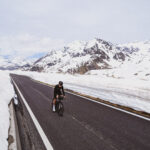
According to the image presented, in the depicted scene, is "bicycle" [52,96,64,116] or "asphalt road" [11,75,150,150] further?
"bicycle" [52,96,64,116]

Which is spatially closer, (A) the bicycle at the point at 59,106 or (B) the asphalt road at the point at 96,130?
(B) the asphalt road at the point at 96,130

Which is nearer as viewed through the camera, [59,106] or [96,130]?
[96,130]

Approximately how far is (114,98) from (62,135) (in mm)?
5278

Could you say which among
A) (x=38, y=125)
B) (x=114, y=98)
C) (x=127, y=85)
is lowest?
(x=38, y=125)

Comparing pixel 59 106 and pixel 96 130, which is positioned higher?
pixel 59 106

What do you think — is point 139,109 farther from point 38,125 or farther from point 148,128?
point 38,125

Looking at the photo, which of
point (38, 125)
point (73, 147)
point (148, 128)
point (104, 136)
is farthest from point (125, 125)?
point (38, 125)

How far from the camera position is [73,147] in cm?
426

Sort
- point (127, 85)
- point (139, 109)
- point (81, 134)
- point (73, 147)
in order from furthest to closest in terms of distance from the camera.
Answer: point (127, 85) → point (139, 109) → point (81, 134) → point (73, 147)

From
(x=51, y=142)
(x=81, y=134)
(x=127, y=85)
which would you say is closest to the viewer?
(x=51, y=142)

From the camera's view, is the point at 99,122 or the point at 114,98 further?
the point at 114,98

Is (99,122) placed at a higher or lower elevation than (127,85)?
lower

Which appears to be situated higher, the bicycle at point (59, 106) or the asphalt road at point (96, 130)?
the bicycle at point (59, 106)

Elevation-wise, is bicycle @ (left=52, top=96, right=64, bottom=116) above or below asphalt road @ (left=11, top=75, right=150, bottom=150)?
above
